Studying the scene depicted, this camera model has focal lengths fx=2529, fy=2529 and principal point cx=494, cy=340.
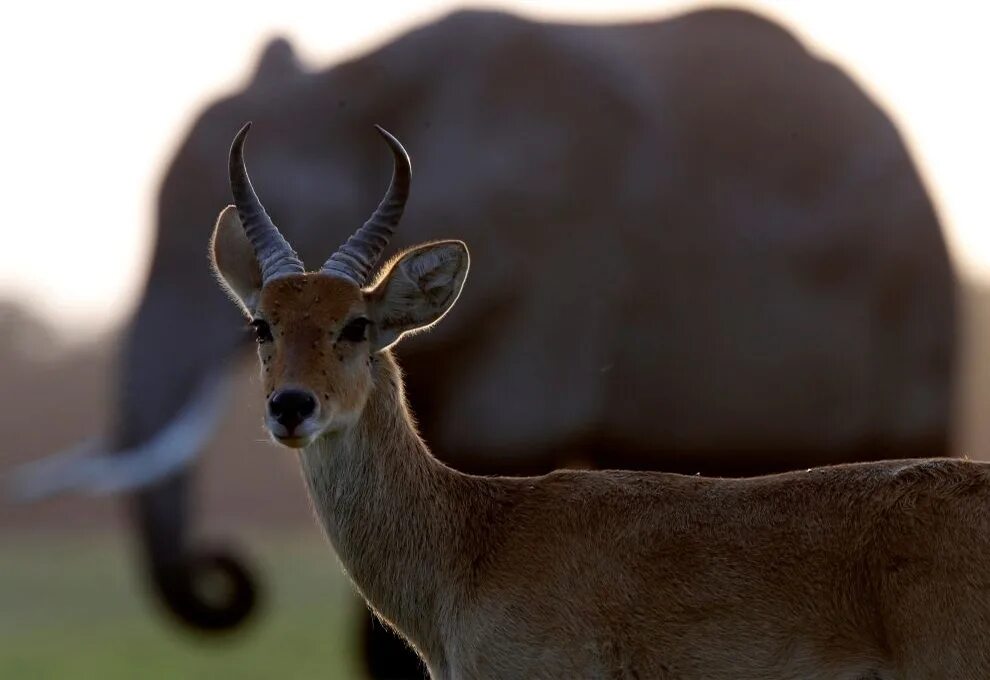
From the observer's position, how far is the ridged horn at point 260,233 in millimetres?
10258

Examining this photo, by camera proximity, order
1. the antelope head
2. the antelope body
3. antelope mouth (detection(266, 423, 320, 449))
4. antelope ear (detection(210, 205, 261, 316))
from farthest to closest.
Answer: the antelope body → antelope ear (detection(210, 205, 261, 316)) → the antelope head → antelope mouth (detection(266, 423, 320, 449))

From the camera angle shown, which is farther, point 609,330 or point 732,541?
point 609,330

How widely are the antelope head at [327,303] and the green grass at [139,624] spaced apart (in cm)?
598

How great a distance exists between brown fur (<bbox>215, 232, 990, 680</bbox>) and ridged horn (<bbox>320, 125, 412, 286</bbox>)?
11cm

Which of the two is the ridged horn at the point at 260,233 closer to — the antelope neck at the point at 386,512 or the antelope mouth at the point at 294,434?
the antelope neck at the point at 386,512

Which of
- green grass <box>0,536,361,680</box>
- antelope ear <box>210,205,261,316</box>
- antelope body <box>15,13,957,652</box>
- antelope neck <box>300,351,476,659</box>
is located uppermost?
antelope ear <box>210,205,261,316</box>

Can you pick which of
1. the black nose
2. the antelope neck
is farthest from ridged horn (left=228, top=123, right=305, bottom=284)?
the black nose

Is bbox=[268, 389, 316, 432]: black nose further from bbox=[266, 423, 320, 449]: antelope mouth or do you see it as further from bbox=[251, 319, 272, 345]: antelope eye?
bbox=[251, 319, 272, 345]: antelope eye

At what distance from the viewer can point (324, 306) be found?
9922mm

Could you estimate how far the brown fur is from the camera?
8.88 metres

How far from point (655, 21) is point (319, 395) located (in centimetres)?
807

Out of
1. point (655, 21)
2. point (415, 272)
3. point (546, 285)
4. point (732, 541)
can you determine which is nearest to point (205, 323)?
point (546, 285)

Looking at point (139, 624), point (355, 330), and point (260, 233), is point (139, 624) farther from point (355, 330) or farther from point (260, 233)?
point (355, 330)

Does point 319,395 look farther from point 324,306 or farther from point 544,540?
point 544,540
